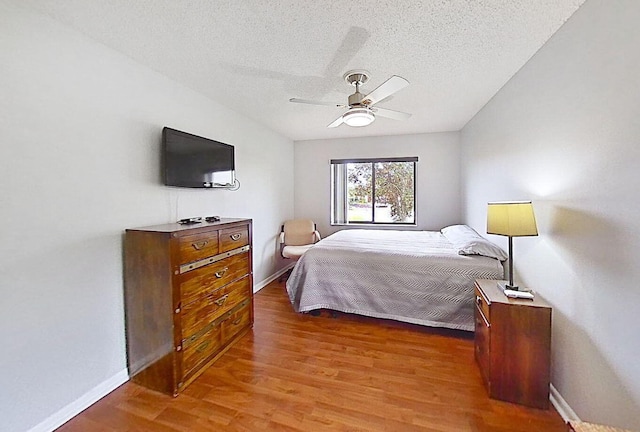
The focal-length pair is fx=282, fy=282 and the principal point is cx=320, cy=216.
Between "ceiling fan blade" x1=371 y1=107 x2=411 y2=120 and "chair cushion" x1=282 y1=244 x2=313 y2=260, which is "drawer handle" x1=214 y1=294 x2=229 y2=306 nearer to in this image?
"chair cushion" x1=282 y1=244 x2=313 y2=260

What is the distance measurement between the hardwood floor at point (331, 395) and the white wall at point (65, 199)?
355mm

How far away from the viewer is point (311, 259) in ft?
10.3

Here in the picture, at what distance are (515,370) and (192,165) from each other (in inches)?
115

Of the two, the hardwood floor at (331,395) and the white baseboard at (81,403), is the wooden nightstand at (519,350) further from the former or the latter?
the white baseboard at (81,403)

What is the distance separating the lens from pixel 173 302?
190 cm

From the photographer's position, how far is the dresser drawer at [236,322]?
7.98ft

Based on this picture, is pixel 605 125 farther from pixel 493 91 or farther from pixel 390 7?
pixel 493 91

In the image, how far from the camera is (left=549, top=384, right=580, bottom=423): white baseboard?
64.0 inches

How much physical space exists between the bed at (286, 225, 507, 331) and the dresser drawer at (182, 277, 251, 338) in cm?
70

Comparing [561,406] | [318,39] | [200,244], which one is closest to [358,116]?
[318,39]

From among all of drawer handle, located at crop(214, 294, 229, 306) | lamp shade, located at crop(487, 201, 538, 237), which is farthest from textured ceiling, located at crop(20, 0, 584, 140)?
drawer handle, located at crop(214, 294, 229, 306)

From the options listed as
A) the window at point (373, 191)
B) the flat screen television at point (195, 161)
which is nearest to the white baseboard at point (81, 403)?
the flat screen television at point (195, 161)

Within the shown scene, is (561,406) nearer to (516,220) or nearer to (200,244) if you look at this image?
(516,220)

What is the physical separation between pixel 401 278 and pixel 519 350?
1.17 metres
